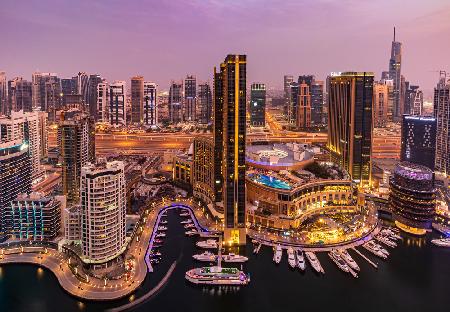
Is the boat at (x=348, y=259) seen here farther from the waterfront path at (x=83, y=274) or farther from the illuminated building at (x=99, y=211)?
the illuminated building at (x=99, y=211)

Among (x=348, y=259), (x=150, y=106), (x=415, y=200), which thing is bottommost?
(x=348, y=259)

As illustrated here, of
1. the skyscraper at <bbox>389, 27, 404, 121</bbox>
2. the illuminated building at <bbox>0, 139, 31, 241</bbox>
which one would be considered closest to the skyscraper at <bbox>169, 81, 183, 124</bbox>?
the skyscraper at <bbox>389, 27, 404, 121</bbox>

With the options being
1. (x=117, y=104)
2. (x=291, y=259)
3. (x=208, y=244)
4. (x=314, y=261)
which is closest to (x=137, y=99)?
(x=117, y=104)

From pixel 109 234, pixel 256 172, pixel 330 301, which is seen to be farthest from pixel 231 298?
pixel 256 172

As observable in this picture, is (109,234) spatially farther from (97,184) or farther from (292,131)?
(292,131)

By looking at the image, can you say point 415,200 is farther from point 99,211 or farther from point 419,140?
point 99,211

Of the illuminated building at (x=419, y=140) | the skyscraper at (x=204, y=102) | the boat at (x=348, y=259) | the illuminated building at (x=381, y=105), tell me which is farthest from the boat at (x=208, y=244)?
the illuminated building at (x=381, y=105)
